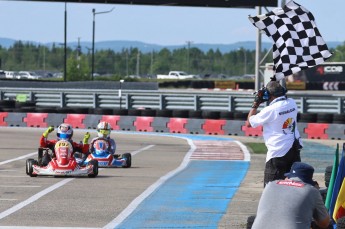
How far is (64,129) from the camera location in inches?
713

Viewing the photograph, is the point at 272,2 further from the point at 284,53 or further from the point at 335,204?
the point at 335,204

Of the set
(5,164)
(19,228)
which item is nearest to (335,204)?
(19,228)

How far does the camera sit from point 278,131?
11.7 meters

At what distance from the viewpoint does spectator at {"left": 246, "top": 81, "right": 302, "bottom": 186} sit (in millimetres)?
11562

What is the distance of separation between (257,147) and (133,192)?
38.3ft

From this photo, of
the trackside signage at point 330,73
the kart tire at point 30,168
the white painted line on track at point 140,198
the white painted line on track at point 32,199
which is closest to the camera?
the white painted line on track at point 140,198

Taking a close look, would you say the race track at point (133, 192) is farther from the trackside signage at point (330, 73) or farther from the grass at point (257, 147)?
the trackside signage at point (330, 73)

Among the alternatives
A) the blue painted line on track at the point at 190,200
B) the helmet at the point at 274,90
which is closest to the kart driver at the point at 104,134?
the blue painted line on track at the point at 190,200

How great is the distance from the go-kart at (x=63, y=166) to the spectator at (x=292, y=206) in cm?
988

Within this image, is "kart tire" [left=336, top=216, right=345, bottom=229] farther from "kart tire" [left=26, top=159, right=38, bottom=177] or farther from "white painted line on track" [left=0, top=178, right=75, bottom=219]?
"kart tire" [left=26, top=159, right=38, bottom=177]

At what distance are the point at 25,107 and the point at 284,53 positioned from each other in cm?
2270

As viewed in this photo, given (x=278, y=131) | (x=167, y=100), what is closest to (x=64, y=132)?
(x=278, y=131)

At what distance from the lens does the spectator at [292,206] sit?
7.79 m

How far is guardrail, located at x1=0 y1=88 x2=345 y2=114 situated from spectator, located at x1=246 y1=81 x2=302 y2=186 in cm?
2392
